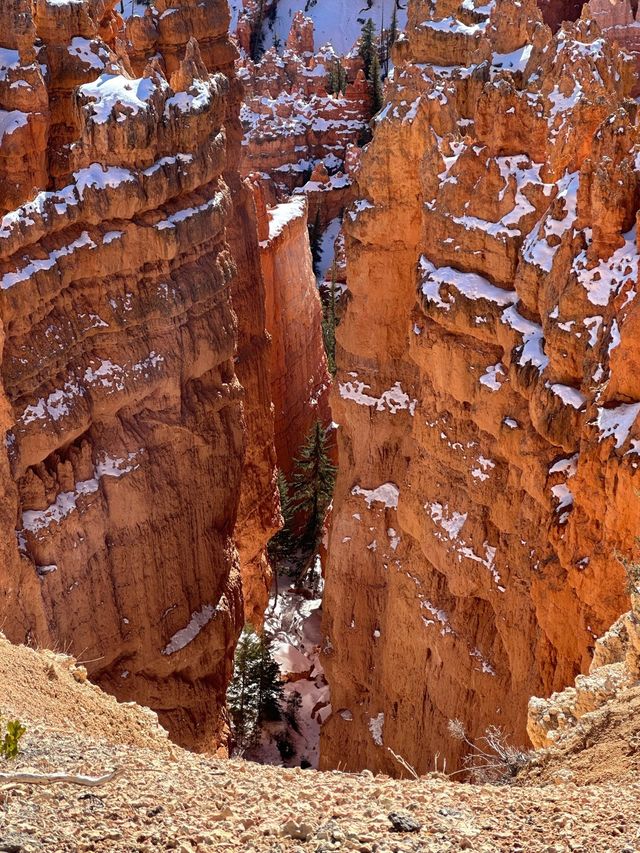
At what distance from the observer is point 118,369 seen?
14680mm

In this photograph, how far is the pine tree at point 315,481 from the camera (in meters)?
24.7

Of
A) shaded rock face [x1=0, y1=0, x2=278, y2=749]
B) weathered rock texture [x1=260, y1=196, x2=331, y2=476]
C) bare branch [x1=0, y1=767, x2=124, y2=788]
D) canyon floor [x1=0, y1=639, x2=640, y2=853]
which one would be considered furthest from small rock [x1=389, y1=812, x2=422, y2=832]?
weathered rock texture [x1=260, y1=196, x2=331, y2=476]

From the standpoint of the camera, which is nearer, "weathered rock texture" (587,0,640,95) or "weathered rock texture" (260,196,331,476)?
"weathered rock texture" (260,196,331,476)

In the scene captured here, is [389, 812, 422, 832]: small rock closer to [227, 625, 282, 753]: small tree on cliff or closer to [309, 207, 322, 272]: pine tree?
[227, 625, 282, 753]: small tree on cliff

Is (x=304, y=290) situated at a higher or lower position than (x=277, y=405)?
higher

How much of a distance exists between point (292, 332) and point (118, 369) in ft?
40.2

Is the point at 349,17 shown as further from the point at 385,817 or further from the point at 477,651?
the point at 385,817

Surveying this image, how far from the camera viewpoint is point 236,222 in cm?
2133

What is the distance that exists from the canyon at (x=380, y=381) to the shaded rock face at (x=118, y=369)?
41 millimetres

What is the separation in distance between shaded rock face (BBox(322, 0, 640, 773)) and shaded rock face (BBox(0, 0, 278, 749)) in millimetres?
2156

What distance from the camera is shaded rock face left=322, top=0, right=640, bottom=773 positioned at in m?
10.3

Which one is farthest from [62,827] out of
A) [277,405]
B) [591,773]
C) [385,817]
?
[277,405]

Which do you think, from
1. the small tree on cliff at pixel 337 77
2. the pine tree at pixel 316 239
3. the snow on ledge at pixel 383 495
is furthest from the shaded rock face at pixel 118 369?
the small tree on cliff at pixel 337 77

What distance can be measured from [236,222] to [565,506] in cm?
1248
